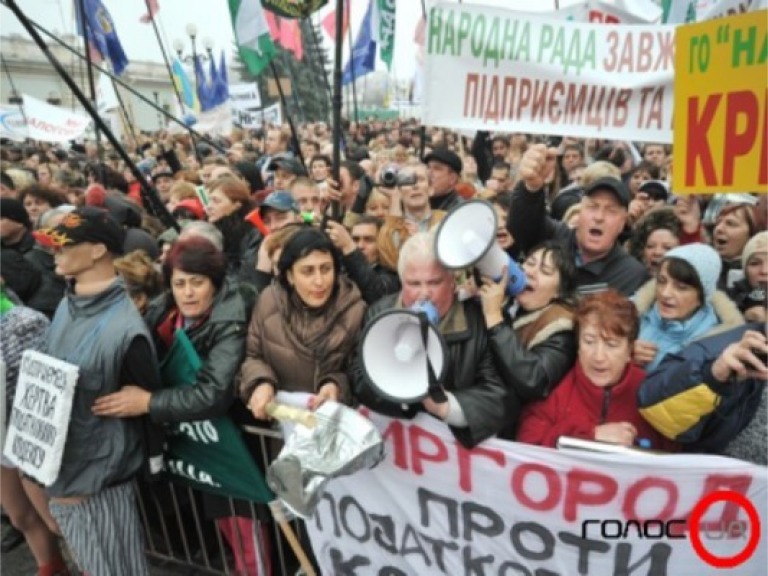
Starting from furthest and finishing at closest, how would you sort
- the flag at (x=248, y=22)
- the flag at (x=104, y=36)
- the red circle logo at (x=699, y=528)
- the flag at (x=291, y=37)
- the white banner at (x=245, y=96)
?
the white banner at (x=245, y=96), the flag at (x=291, y=37), the flag at (x=104, y=36), the flag at (x=248, y=22), the red circle logo at (x=699, y=528)

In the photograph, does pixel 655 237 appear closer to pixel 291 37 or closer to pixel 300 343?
pixel 300 343

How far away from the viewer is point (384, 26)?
34.9 ft

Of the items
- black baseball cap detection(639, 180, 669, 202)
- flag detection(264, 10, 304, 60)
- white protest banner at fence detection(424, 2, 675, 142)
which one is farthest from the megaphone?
flag detection(264, 10, 304, 60)

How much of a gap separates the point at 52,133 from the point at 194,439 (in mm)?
7323

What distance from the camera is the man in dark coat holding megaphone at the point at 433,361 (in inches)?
76.4

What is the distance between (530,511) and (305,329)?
1.06 m

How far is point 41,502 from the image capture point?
307 centimetres

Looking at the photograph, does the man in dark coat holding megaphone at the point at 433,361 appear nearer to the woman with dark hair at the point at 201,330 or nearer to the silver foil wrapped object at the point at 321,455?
the silver foil wrapped object at the point at 321,455

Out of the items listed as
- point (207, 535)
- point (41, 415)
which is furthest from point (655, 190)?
point (41, 415)

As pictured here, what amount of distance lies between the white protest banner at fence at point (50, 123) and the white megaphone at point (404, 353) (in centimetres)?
796

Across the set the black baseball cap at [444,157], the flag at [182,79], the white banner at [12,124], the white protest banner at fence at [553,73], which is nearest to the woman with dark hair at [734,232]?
the white protest banner at fence at [553,73]

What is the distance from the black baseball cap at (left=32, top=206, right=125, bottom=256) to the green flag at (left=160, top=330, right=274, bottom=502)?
0.49 meters

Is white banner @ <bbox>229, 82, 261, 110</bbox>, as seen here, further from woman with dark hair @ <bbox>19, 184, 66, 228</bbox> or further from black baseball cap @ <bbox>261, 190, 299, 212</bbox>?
black baseball cap @ <bbox>261, 190, 299, 212</bbox>

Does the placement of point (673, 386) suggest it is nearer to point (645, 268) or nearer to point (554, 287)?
point (554, 287)
